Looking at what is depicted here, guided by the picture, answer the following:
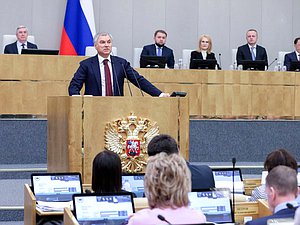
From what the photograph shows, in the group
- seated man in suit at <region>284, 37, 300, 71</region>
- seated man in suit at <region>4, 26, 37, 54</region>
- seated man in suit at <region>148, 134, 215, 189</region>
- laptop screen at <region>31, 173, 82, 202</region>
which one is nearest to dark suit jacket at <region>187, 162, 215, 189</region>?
seated man in suit at <region>148, 134, 215, 189</region>

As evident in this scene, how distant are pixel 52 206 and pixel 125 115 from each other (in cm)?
178

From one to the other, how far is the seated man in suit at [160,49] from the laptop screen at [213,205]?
8.14 meters

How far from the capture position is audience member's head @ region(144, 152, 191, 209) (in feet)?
11.3

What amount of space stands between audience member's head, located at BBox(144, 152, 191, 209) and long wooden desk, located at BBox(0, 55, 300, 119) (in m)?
7.18

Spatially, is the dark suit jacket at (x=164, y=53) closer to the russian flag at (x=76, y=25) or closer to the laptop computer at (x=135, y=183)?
the russian flag at (x=76, y=25)

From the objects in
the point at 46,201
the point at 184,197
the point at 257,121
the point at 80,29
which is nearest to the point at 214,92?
the point at 257,121

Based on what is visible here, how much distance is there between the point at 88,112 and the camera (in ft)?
22.1

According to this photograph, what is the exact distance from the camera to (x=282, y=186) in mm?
3621

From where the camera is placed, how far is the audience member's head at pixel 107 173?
4.67 m

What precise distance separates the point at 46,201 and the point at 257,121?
643cm

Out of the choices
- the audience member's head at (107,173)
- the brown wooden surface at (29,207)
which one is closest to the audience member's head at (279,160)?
the audience member's head at (107,173)

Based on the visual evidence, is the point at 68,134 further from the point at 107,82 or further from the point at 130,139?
the point at 107,82

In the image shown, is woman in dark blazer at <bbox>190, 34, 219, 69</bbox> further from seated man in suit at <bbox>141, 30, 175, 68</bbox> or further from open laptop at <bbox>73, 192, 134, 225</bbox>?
open laptop at <bbox>73, 192, 134, 225</bbox>

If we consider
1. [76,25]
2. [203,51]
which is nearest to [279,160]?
[203,51]
